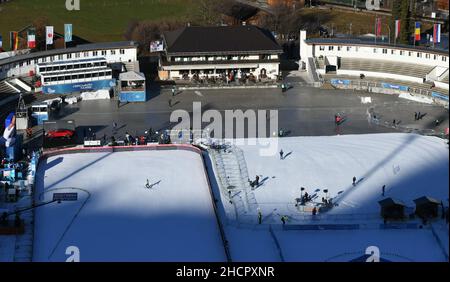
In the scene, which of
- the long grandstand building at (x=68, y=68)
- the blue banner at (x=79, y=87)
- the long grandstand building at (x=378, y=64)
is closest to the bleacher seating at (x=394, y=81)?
the long grandstand building at (x=378, y=64)

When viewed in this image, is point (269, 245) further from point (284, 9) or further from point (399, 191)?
point (284, 9)

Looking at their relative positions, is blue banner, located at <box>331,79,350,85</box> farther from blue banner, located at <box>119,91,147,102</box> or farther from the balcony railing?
blue banner, located at <box>119,91,147,102</box>

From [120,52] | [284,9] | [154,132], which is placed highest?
[284,9]

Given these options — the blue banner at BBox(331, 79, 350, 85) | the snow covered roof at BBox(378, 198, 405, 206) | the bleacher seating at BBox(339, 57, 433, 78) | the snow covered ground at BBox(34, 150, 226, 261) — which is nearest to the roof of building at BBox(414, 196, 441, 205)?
the snow covered roof at BBox(378, 198, 405, 206)

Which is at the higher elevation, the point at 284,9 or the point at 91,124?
the point at 284,9

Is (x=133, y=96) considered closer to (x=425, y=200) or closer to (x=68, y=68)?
(x=68, y=68)

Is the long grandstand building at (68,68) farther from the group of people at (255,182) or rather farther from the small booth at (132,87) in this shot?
the group of people at (255,182)

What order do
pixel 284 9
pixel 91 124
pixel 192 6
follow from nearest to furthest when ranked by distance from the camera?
pixel 91 124 < pixel 284 9 < pixel 192 6
